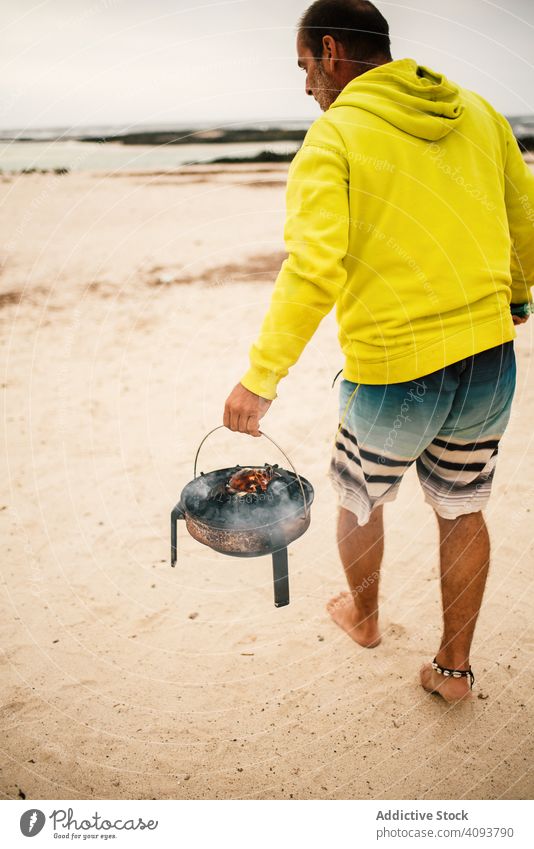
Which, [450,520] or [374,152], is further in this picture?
[450,520]

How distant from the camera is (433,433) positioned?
1.70 meters

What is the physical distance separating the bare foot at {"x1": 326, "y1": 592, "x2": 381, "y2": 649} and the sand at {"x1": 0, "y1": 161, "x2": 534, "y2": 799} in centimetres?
4

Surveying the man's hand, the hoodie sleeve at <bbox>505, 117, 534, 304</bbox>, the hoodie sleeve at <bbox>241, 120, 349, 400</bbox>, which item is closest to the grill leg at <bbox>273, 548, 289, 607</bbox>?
the man's hand

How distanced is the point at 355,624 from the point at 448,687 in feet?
1.29

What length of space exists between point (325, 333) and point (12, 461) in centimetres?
305

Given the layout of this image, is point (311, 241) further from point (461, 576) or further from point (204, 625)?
point (204, 625)

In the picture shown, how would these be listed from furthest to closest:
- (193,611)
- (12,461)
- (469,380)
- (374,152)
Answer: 1. (12,461)
2. (193,611)
3. (469,380)
4. (374,152)

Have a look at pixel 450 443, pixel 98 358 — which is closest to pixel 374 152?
pixel 450 443

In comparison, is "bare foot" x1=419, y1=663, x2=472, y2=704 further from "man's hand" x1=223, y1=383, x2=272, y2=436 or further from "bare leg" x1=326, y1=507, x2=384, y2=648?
"man's hand" x1=223, y1=383, x2=272, y2=436

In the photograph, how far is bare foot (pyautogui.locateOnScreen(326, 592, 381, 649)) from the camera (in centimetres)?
227

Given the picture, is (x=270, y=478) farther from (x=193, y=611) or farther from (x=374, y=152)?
(x=374, y=152)

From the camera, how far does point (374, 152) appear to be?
143 cm

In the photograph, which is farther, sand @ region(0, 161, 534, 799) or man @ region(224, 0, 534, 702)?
sand @ region(0, 161, 534, 799)

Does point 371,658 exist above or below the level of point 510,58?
below
